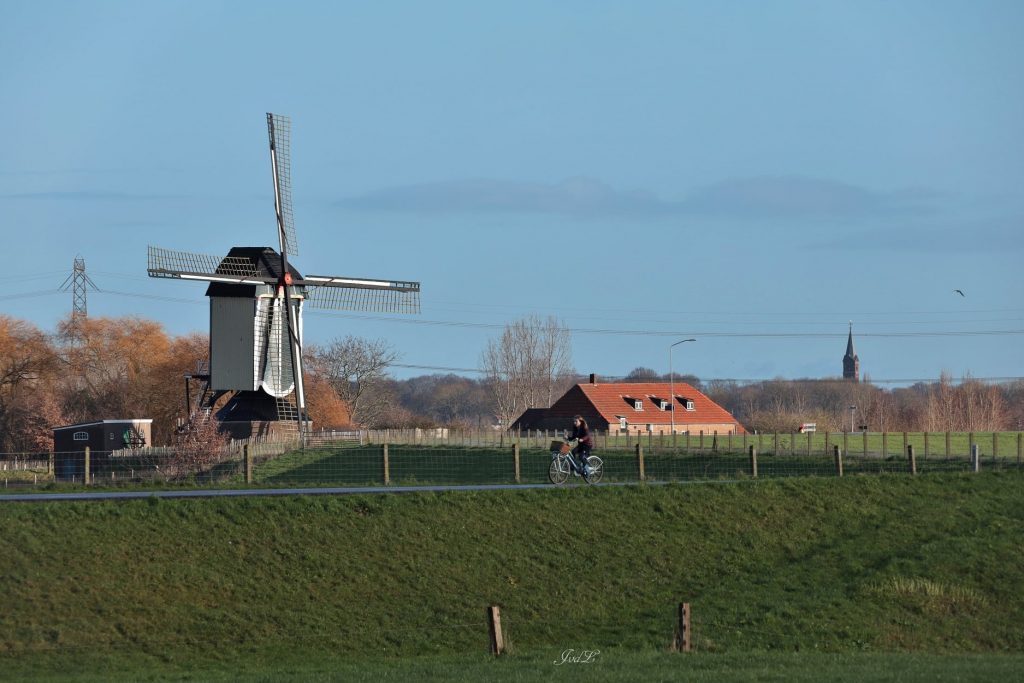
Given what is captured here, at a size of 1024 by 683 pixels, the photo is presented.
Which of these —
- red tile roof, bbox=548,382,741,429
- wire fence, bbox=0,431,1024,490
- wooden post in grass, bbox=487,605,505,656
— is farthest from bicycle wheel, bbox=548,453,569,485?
red tile roof, bbox=548,382,741,429

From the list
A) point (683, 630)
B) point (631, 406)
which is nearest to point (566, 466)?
point (683, 630)

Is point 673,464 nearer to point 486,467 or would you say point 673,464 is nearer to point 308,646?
point 486,467

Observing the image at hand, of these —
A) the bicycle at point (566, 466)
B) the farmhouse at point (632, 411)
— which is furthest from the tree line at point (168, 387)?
the bicycle at point (566, 466)

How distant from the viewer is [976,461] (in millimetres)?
45719

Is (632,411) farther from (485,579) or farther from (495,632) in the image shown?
(495,632)

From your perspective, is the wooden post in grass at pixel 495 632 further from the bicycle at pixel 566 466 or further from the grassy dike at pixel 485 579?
the bicycle at pixel 566 466

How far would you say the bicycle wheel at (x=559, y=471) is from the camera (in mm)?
36938

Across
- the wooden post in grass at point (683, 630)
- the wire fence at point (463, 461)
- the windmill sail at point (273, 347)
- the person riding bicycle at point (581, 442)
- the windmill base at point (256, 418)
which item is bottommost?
the wooden post in grass at point (683, 630)

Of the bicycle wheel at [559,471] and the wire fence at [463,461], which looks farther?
the wire fence at [463,461]

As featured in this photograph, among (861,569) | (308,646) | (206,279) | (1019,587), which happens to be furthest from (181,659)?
(206,279)

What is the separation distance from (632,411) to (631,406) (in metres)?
0.83

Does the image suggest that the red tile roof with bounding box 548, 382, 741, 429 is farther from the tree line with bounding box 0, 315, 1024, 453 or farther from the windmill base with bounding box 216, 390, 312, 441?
the windmill base with bounding box 216, 390, 312, 441

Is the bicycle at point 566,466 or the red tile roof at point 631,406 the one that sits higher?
the red tile roof at point 631,406

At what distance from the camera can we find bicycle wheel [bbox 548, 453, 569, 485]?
121ft
